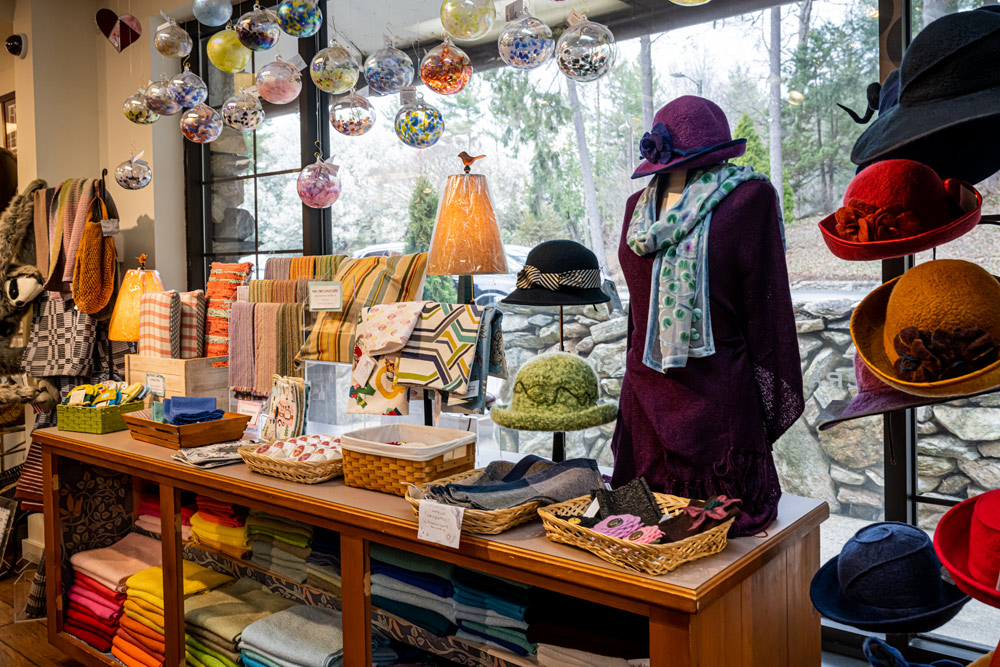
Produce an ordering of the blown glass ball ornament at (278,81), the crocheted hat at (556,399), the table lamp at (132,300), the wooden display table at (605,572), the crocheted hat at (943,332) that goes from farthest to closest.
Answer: the table lamp at (132,300), the blown glass ball ornament at (278,81), the crocheted hat at (556,399), the wooden display table at (605,572), the crocheted hat at (943,332)

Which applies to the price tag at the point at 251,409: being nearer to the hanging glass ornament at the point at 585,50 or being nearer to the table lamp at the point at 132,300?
the table lamp at the point at 132,300

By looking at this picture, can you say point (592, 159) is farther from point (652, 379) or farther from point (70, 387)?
point (70, 387)

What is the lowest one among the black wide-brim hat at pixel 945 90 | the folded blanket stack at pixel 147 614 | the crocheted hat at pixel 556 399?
the folded blanket stack at pixel 147 614

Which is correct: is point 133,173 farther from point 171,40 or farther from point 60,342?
point 60,342

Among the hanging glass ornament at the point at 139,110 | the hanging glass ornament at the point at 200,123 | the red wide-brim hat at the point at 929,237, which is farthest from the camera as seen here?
the hanging glass ornament at the point at 139,110

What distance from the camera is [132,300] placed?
10.7 feet

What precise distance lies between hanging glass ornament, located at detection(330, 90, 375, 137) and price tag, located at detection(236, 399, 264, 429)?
1.10m

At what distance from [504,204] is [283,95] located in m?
0.82

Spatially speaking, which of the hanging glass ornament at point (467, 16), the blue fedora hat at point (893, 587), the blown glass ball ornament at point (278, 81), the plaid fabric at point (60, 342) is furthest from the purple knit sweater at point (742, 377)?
the plaid fabric at point (60, 342)

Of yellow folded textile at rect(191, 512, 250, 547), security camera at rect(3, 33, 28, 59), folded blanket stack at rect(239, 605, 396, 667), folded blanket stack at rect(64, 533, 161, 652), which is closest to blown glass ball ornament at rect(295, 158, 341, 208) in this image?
yellow folded textile at rect(191, 512, 250, 547)

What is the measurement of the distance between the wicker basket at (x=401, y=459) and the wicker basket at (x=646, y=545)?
35 centimetres

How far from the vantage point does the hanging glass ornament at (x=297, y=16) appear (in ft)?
7.43

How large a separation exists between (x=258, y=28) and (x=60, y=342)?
2.05 m

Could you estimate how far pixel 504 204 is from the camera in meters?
2.76
